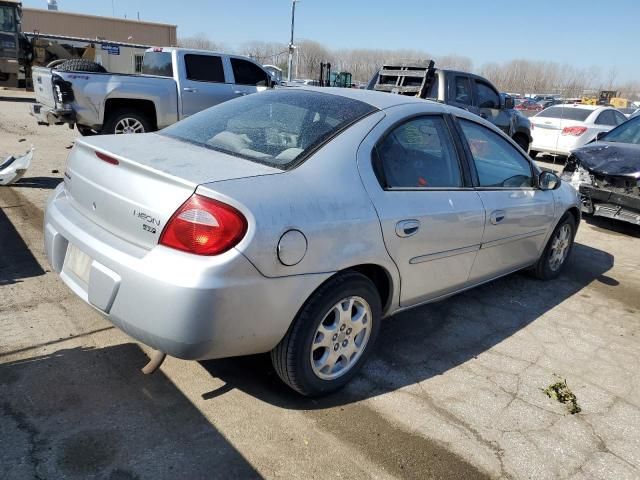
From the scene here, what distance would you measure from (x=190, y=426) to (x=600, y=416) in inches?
89.5

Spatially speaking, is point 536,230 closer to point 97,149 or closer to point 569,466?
point 569,466

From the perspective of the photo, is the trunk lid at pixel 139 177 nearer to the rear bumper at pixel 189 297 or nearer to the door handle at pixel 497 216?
the rear bumper at pixel 189 297

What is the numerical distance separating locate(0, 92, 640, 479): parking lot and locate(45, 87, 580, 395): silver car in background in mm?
306

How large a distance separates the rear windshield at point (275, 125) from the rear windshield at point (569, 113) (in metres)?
11.6

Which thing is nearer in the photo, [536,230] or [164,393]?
[164,393]

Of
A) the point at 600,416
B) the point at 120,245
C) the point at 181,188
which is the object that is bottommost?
the point at 600,416

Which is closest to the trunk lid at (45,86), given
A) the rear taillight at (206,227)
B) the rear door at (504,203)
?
the rear door at (504,203)

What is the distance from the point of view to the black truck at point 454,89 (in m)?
9.70

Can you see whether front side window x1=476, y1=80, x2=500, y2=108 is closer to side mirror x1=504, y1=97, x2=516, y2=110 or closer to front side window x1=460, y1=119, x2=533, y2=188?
side mirror x1=504, y1=97, x2=516, y2=110

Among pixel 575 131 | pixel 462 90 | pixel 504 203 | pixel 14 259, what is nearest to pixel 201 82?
pixel 462 90

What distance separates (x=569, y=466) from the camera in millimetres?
2512

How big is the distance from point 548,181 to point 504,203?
795 mm

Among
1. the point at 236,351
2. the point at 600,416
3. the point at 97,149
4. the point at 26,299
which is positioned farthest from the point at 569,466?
the point at 26,299

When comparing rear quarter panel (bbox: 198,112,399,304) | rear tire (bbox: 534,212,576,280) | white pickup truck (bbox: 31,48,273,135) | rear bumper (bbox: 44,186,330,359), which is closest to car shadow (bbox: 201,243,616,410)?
rear tire (bbox: 534,212,576,280)
